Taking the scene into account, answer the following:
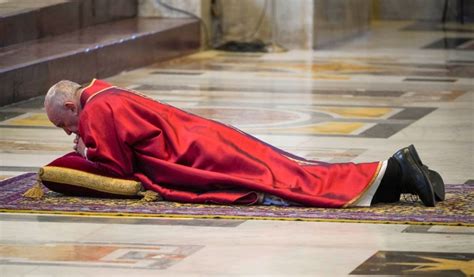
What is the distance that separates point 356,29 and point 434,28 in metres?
1.15

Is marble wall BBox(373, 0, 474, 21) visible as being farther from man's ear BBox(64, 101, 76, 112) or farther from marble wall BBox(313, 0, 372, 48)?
man's ear BBox(64, 101, 76, 112)

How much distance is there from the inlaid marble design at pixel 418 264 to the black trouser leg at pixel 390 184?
2.71 ft

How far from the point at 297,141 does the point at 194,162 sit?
2.24 m

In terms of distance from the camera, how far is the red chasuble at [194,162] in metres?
6.05

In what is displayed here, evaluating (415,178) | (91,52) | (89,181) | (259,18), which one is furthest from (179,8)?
(415,178)

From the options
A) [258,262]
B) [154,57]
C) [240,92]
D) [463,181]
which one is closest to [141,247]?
[258,262]

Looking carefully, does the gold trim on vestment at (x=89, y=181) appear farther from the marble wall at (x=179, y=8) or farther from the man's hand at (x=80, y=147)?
the marble wall at (x=179, y=8)

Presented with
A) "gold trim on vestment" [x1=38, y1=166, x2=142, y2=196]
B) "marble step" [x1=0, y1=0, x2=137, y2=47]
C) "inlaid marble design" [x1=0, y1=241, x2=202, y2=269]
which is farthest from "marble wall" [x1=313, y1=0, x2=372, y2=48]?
"inlaid marble design" [x1=0, y1=241, x2=202, y2=269]

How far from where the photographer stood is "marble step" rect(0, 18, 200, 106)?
10.1 meters

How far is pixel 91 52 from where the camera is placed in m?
11.3

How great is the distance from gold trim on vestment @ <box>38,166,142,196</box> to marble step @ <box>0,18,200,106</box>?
355 cm

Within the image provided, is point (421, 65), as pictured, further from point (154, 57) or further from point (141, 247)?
point (141, 247)

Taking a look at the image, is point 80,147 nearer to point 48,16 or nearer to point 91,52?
point 91,52

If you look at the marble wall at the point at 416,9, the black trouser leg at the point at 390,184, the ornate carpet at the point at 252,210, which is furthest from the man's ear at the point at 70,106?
the marble wall at the point at 416,9
